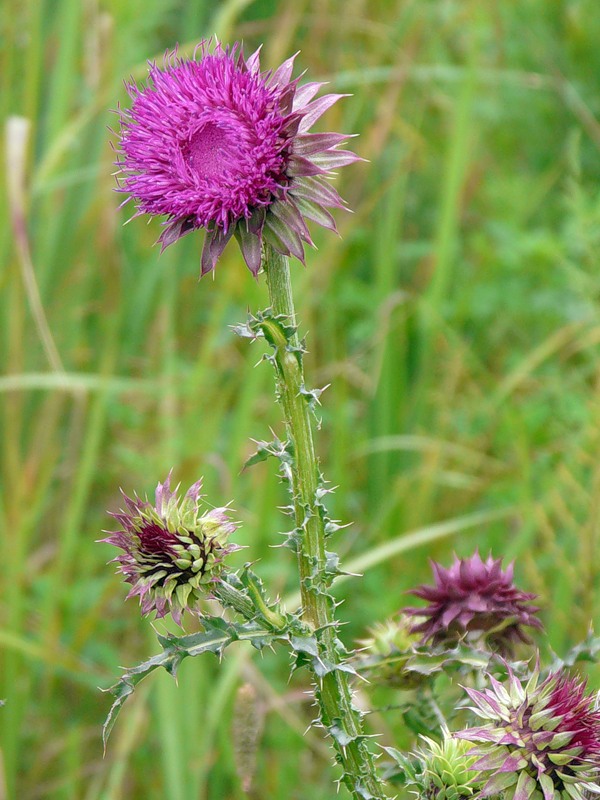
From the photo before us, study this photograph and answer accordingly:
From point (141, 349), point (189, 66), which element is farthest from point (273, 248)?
point (141, 349)

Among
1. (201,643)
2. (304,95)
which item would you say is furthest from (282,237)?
(201,643)

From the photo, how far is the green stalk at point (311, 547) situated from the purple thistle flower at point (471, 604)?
27cm

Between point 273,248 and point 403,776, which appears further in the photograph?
point 403,776

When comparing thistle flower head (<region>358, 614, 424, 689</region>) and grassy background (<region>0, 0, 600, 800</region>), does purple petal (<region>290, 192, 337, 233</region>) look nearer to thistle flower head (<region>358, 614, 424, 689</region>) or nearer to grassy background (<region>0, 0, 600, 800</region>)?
thistle flower head (<region>358, 614, 424, 689</region>)

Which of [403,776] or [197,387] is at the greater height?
[197,387]

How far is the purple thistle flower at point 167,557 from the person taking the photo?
1.58 m

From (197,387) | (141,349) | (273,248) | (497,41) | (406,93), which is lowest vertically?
(273,248)

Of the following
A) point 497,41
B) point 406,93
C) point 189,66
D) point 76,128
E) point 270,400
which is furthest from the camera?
point 497,41

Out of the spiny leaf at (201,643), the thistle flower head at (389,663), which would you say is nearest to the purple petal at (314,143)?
the spiny leaf at (201,643)

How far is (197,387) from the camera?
3803 millimetres

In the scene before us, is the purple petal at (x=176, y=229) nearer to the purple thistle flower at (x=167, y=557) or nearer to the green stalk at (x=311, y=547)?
the green stalk at (x=311, y=547)

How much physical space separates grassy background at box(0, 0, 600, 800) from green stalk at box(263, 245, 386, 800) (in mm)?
1560

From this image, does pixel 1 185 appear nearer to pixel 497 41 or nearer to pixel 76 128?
pixel 76 128

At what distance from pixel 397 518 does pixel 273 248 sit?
97.2 inches
